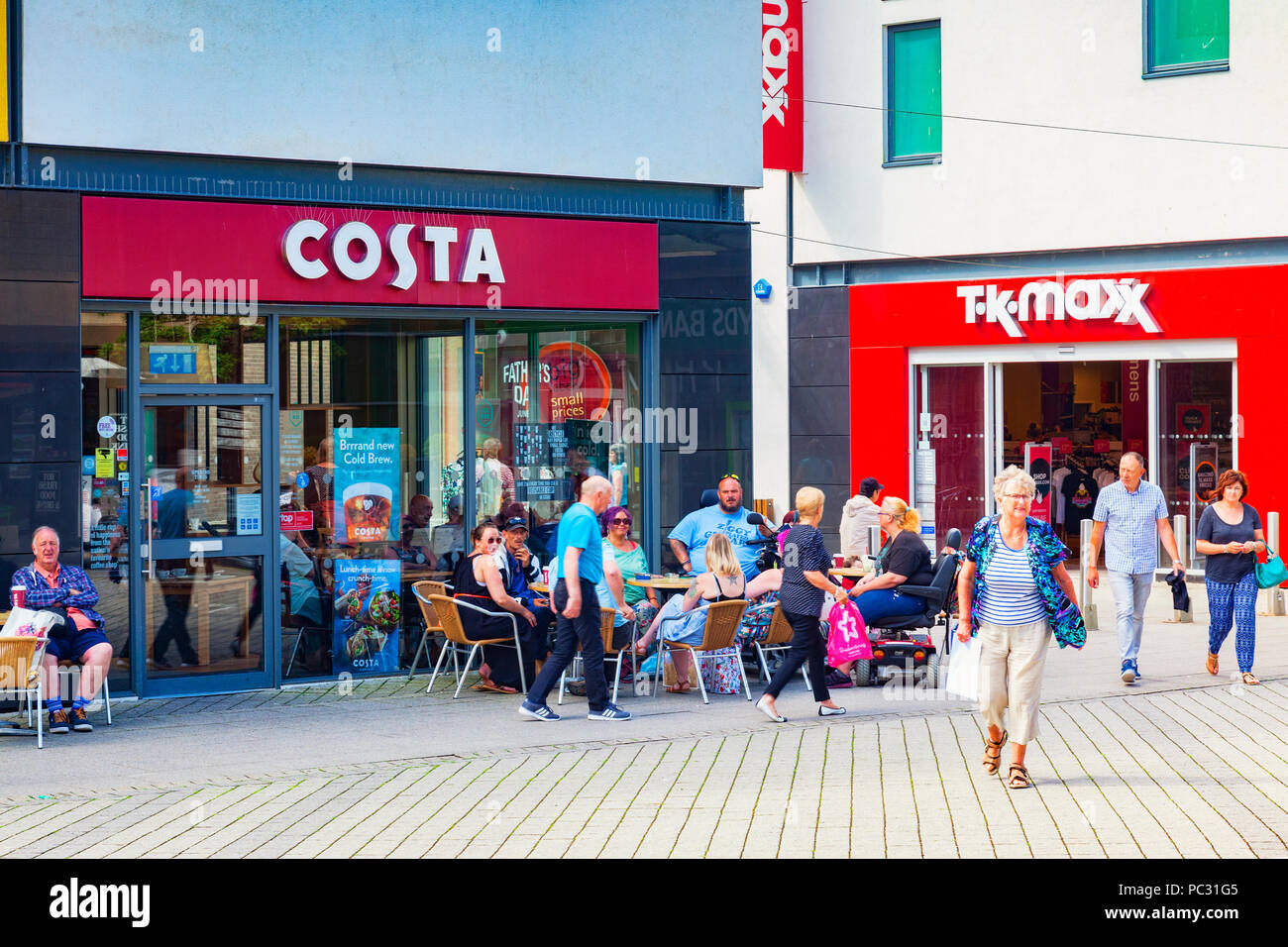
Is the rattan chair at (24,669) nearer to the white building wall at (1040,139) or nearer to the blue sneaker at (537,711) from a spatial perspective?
the blue sneaker at (537,711)

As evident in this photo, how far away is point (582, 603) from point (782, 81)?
13715 mm

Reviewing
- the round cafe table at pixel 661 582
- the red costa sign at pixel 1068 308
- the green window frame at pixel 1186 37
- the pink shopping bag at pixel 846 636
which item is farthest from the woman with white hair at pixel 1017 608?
the green window frame at pixel 1186 37

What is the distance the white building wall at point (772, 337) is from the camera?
2302 cm

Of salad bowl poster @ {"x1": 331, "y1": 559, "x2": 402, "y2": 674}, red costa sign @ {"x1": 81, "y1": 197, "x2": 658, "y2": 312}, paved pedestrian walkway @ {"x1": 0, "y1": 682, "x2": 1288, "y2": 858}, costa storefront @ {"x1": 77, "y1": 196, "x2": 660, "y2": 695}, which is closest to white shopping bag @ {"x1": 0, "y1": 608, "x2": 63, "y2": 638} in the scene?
paved pedestrian walkway @ {"x1": 0, "y1": 682, "x2": 1288, "y2": 858}

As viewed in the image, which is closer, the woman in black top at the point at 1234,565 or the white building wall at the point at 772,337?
the woman in black top at the point at 1234,565

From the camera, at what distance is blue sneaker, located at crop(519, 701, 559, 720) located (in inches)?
416

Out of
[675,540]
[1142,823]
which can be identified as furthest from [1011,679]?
[675,540]

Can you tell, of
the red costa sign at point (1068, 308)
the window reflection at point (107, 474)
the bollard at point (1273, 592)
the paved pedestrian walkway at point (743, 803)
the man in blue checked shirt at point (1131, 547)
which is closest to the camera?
the paved pedestrian walkway at point (743, 803)

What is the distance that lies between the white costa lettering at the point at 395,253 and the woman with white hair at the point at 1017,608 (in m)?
5.43

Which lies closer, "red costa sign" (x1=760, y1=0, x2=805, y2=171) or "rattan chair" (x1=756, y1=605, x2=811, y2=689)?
"rattan chair" (x1=756, y1=605, x2=811, y2=689)

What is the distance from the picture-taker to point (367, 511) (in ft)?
41.0

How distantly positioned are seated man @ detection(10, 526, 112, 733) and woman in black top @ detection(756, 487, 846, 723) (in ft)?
14.3

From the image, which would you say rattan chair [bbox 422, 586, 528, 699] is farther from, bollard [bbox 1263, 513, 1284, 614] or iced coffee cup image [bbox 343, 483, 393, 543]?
bollard [bbox 1263, 513, 1284, 614]

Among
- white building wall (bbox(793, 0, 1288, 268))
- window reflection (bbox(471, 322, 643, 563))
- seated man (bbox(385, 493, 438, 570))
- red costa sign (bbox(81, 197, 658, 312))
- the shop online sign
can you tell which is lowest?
seated man (bbox(385, 493, 438, 570))
